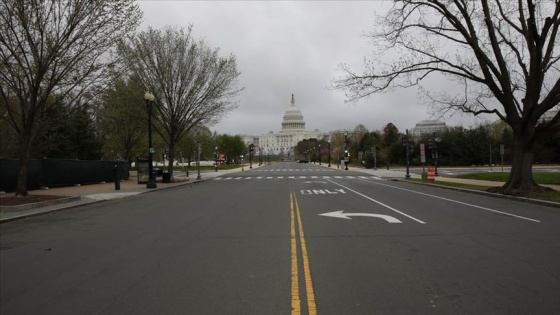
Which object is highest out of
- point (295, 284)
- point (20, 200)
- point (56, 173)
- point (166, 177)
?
point (56, 173)

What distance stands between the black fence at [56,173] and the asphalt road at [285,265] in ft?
41.4

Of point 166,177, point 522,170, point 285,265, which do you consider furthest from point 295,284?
point 166,177

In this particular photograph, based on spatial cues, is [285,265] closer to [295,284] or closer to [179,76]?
[295,284]

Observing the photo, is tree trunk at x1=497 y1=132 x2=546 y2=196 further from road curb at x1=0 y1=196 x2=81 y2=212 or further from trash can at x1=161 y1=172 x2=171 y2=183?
trash can at x1=161 y1=172 x2=171 y2=183

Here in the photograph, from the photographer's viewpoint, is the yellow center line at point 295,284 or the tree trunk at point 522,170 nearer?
the yellow center line at point 295,284

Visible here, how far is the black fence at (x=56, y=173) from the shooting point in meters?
23.4

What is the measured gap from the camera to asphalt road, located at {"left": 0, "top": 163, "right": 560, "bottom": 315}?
5.30m

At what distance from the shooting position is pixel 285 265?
7180mm

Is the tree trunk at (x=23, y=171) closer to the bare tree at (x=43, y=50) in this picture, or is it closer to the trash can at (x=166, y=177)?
the bare tree at (x=43, y=50)

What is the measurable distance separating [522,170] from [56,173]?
1010 inches

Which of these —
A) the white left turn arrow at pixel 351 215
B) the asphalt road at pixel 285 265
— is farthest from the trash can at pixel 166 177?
the white left turn arrow at pixel 351 215

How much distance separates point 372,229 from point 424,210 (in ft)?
15.7

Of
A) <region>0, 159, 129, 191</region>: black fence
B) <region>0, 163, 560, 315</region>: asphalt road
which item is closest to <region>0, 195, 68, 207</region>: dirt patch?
<region>0, 163, 560, 315</region>: asphalt road

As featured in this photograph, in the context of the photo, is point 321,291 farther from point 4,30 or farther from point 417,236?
point 4,30
